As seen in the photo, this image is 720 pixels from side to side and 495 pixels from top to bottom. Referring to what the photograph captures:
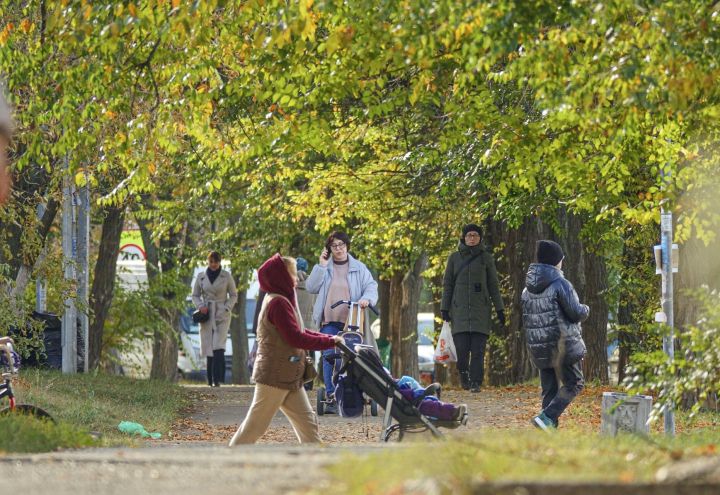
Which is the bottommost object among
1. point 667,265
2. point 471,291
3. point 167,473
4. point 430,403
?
point 167,473

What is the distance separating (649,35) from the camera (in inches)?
413

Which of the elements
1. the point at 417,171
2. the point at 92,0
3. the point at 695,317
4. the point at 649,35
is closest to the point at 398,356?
the point at 417,171

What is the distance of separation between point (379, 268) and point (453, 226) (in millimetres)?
3395

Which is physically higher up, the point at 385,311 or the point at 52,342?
the point at 385,311

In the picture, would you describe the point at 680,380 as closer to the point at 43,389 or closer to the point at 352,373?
the point at 352,373

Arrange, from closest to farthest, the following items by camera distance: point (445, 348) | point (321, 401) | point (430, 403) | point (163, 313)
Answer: point (430, 403)
point (321, 401)
point (445, 348)
point (163, 313)

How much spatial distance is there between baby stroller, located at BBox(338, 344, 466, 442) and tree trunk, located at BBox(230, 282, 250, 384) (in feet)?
80.2

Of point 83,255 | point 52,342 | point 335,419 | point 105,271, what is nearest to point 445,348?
point 335,419

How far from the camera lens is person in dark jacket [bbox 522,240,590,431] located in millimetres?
12828

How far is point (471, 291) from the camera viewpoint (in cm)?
1764

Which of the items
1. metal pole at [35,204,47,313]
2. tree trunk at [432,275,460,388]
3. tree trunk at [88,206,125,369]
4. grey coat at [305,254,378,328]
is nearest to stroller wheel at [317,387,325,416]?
grey coat at [305,254,378,328]

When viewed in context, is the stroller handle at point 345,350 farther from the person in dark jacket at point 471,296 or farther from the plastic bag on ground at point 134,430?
the person in dark jacket at point 471,296

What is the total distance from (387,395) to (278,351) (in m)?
1.10

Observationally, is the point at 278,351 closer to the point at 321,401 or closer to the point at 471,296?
the point at 321,401
